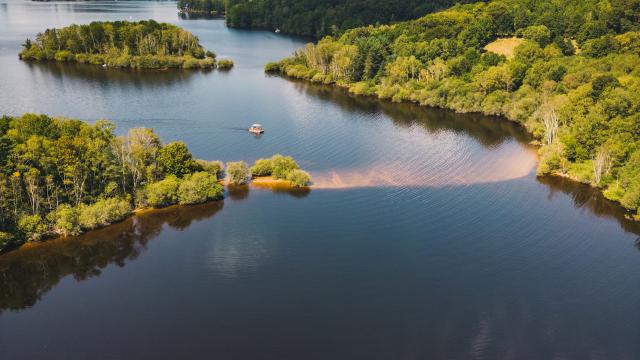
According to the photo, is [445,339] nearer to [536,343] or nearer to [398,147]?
[536,343]

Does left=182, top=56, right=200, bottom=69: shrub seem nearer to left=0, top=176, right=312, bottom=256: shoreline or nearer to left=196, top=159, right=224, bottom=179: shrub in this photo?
left=196, top=159, right=224, bottom=179: shrub

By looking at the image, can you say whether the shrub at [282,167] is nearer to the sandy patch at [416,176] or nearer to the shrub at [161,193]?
the sandy patch at [416,176]

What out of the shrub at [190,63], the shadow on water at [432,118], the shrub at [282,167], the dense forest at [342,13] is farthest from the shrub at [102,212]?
the dense forest at [342,13]

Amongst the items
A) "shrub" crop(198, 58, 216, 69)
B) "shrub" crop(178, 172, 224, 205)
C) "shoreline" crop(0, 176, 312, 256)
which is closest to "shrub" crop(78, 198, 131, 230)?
"shoreline" crop(0, 176, 312, 256)

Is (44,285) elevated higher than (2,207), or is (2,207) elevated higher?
(2,207)

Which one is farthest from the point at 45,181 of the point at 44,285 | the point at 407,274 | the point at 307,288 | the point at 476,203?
the point at 476,203
